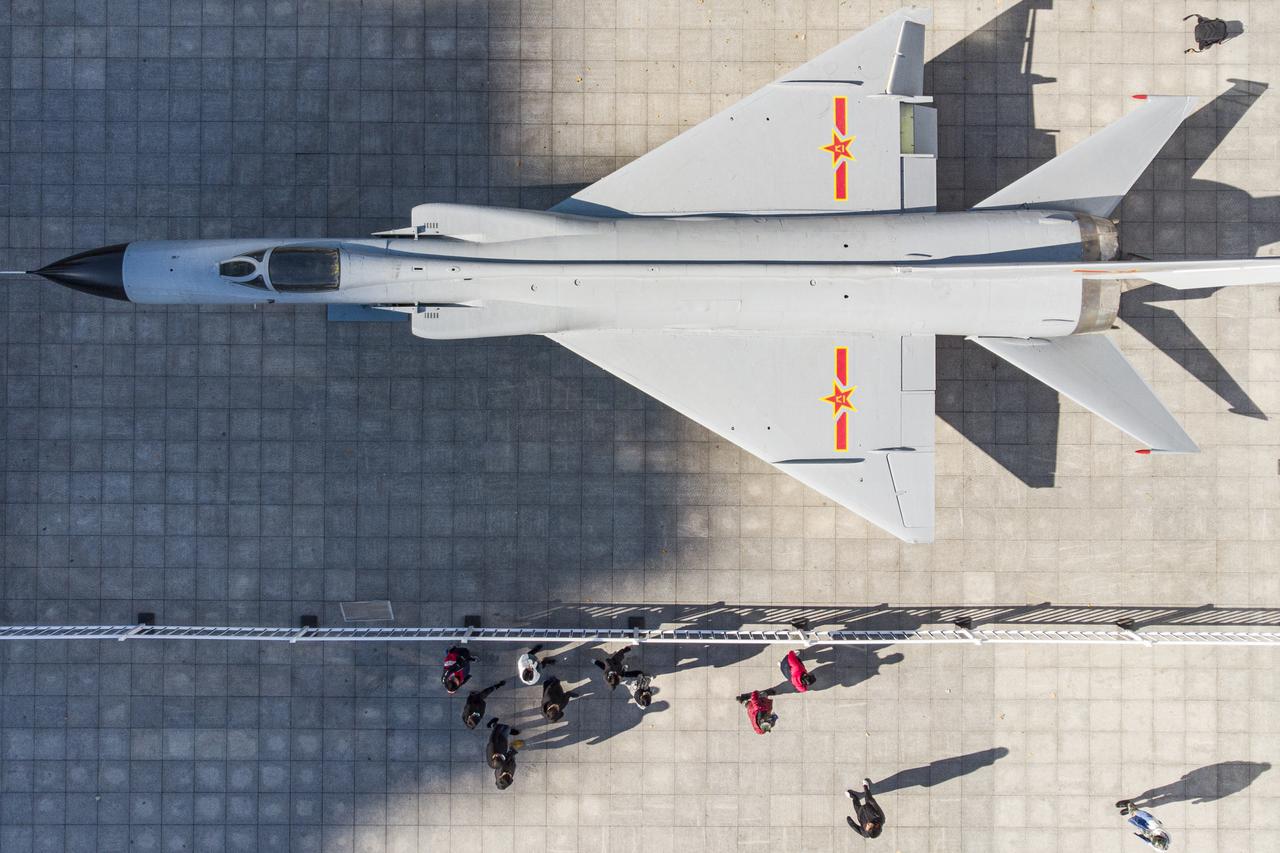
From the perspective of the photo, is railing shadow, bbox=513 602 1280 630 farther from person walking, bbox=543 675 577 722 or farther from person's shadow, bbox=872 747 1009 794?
person's shadow, bbox=872 747 1009 794

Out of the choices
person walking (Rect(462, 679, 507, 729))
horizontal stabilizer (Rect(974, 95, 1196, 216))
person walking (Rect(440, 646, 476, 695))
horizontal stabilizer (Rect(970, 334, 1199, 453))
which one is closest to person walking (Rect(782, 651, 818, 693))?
person walking (Rect(462, 679, 507, 729))

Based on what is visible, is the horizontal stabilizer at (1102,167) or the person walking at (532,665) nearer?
the horizontal stabilizer at (1102,167)

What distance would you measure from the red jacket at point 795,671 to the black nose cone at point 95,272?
10.4 metres

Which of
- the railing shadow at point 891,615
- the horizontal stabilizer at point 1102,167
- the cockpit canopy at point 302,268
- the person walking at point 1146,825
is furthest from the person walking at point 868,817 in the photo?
the cockpit canopy at point 302,268

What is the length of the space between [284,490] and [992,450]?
433 inches

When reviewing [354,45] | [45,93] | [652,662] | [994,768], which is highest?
[354,45]

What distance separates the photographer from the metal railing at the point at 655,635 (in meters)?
10.4

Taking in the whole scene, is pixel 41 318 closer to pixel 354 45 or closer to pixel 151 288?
pixel 151 288

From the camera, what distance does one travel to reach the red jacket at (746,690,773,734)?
10359mm

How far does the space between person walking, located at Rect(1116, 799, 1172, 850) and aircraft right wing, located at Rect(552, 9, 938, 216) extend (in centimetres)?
959

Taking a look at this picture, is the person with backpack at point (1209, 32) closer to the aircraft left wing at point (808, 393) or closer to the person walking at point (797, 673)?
the aircraft left wing at point (808, 393)

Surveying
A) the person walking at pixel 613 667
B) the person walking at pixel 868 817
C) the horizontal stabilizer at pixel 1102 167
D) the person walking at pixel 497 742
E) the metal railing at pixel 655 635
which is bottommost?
the person walking at pixel 868 817

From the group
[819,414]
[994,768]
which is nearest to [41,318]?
[819,414]

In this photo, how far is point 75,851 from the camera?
1098cm
